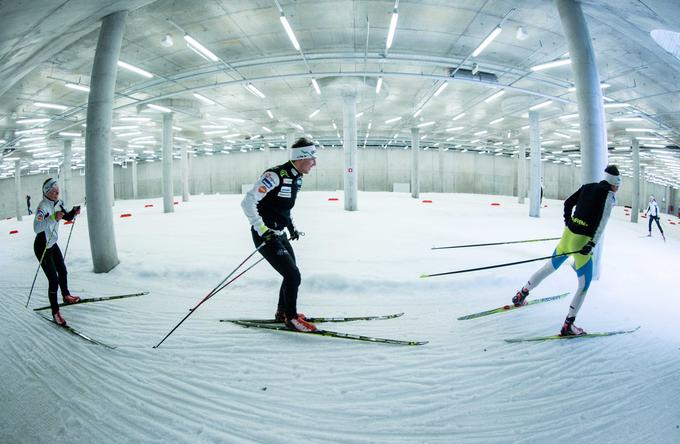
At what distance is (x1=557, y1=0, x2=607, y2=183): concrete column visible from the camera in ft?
19.3

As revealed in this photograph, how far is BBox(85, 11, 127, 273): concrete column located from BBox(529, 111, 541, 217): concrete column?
18383mm

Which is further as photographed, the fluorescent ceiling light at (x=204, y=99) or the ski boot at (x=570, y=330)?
the fluorescent ceiling light at (x=204, y=99)

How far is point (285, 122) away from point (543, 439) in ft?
80.9

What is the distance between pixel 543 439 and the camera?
81.4 inches

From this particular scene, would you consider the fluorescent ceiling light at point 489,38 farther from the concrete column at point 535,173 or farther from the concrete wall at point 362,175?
the concrete wall at point 362,175

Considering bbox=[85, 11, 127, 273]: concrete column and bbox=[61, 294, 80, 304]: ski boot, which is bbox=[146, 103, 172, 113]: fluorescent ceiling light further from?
bbox=[61, 294, 80, 304]: ski boot

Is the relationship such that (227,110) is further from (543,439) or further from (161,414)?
(543,439)

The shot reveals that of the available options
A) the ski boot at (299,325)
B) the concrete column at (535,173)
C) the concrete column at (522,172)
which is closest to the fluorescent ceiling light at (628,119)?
the concrete column at (535,173)

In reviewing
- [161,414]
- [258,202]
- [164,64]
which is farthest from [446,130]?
[161,414]

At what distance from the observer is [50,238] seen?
4.35 m

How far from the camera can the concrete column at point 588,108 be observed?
231 inches

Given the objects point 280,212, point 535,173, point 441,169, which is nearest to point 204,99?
point 280,212

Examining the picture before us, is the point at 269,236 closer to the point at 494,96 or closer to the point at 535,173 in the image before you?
the point at 494,96

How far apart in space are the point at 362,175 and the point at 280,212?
1440 inches
